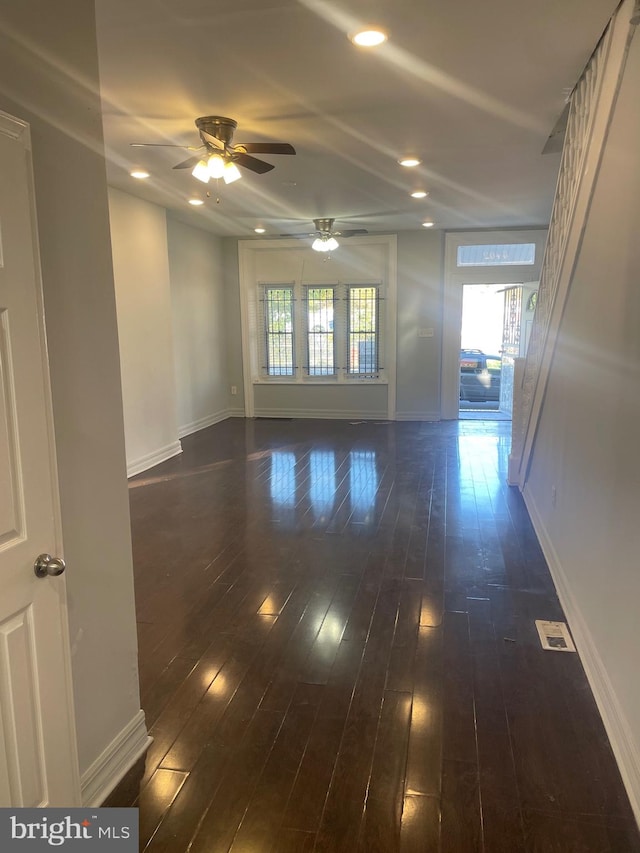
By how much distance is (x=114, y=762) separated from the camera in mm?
1940

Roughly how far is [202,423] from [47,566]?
21.9 ft

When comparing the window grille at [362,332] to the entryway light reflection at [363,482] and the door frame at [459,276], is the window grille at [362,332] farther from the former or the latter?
the entryway light reflection at [363,482]

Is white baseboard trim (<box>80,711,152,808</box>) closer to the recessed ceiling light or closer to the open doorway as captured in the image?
the recessed ceiling light

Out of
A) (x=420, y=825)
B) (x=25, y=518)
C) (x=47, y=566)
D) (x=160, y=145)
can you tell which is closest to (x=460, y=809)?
(x=420, y=825)

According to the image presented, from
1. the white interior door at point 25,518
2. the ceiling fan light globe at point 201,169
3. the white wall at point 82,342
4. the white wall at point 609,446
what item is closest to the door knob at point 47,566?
the white interior door at point 25,518

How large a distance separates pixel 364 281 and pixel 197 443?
3362 mm

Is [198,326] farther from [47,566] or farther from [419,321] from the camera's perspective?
[47,566]

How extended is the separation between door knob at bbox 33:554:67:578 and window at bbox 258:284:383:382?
289 inches

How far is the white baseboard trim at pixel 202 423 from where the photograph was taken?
7.55 m

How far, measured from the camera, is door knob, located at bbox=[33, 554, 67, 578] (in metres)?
1.44

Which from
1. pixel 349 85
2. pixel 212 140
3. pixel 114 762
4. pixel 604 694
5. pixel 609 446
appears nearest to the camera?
pixel 114 762

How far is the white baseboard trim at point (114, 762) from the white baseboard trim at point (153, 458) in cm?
378

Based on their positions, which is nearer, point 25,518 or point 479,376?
point 25,518

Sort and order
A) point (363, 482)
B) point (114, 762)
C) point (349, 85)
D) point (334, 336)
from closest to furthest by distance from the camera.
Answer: point (114, 762) → point (349, 85) → point (363, 482) → point (334, 336)
